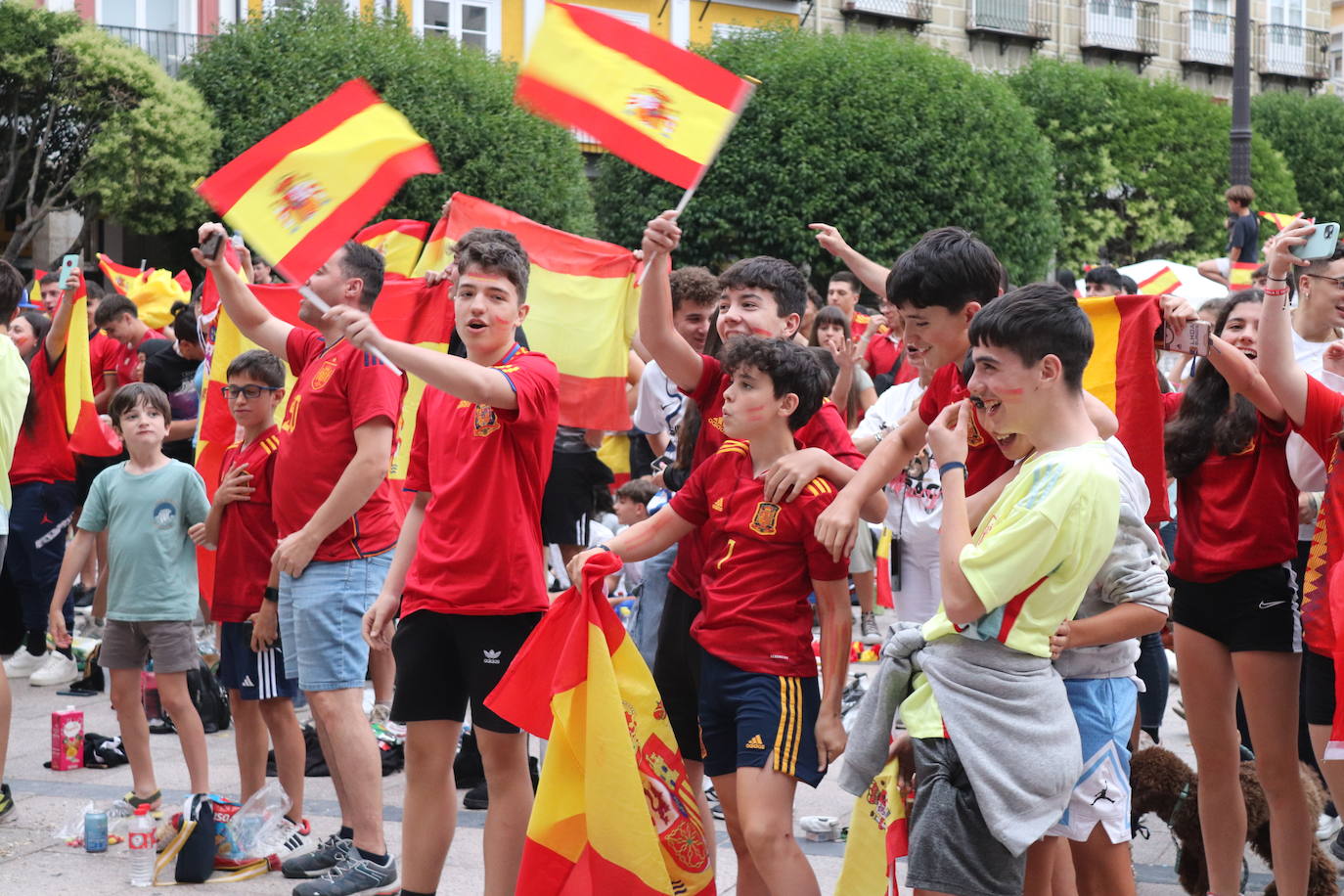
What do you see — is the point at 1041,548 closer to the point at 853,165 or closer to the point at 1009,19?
the point at 853,165

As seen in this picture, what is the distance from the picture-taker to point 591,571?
402cm

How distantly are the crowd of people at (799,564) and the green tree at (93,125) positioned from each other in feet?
54.6

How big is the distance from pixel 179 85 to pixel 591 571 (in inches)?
789

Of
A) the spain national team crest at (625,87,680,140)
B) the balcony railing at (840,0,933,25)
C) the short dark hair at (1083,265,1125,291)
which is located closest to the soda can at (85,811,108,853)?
the spain national team crest at (625,87,680,140)

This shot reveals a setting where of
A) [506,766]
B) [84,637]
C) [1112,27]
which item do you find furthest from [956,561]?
[1112,27]

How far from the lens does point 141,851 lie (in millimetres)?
5098

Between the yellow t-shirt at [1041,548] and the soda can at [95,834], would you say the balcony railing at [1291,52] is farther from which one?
the yellow t-shirt at [1041,548]

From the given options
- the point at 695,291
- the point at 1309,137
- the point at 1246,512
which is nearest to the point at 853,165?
the point at 1309,137

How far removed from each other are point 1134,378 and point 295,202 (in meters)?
2.41

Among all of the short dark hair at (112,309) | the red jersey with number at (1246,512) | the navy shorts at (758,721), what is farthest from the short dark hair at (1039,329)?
the short dark hair at (112,309)

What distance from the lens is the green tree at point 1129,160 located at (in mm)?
32438

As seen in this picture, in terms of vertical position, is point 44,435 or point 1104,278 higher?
point 1104,278

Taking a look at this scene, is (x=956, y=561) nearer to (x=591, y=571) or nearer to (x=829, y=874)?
(x=591, y=571)

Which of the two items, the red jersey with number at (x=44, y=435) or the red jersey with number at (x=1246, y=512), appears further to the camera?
the red jersey with number at (x=44, y=435)
